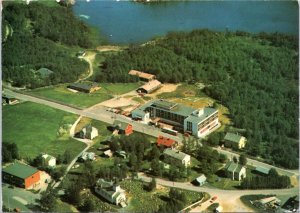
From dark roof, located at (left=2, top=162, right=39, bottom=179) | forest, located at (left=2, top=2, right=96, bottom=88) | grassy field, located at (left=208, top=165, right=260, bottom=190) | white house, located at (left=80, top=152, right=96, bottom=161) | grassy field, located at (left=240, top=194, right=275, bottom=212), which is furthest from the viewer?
forest, located at (left=2, top=2, right=96, bottom=88)

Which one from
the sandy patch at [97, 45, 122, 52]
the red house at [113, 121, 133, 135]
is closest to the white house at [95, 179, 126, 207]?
the red house at [113, 121, 133, 135]

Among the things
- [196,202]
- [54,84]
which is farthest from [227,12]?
[196,202]

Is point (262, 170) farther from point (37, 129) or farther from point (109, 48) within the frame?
point (109, 48)

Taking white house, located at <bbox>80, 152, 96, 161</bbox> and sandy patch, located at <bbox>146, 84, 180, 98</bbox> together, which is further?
sandy patch, located at <bbox>146, 84, 180, 98</bbox>

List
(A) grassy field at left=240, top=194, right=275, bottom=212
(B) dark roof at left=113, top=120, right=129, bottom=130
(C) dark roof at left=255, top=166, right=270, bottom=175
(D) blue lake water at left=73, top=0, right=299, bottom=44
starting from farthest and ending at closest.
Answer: (D) blue lake water at left=73, top=0, right=299, bottom=44, (B) dark roof at left=113, top=120, right=129, bottom=130, (C) dark roof at left=255, top=166, right=270, bottom=175, (A) grassy field at left=240, top=194, right=275, bottom=212

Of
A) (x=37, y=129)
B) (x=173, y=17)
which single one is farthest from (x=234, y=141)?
(x=173, y=17)

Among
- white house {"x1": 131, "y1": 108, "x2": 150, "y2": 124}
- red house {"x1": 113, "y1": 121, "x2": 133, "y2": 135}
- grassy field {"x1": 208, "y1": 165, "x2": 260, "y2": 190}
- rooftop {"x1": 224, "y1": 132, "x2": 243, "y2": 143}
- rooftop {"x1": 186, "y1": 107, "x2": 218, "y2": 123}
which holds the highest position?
rooftop {"x1": 186, "y1": 107, "x2": 218, "y2": 123}

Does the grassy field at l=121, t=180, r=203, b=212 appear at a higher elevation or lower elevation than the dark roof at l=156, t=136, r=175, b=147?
lower

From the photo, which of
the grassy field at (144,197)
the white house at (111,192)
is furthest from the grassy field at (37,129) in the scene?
the grassy field at (144,197)

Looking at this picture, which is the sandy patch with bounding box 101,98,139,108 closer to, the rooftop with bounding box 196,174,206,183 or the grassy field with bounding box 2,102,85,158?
the grassy field with bounding box 2,102,85,158
